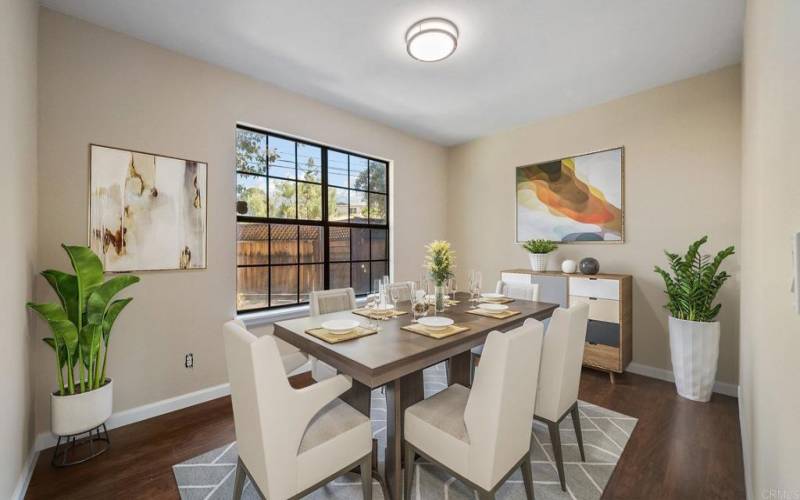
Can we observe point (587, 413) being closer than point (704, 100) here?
Yes

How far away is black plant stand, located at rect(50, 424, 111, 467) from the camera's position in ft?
6.45

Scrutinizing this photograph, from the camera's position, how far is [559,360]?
1734mm

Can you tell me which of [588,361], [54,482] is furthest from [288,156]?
[588,361]

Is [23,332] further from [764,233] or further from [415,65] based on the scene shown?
[764,233]

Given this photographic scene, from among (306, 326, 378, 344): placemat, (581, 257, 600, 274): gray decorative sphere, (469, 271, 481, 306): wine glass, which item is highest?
(581, 257, 600, 274): gray decorative sphere

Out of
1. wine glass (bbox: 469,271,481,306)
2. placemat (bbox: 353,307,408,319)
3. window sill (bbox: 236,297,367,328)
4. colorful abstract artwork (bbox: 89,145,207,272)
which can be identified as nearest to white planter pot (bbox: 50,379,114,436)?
colorful abstract artwork (bbox: 89,145,207,272)

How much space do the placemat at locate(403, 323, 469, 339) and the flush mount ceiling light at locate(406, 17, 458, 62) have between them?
76.3 inches

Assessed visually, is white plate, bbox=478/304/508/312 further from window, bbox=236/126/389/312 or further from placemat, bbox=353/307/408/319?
window, bbox=236/126/389/312

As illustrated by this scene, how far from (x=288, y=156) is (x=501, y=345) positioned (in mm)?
2948

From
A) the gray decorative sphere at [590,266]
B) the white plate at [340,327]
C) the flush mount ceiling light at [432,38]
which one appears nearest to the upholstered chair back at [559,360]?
the white plate at [340,327]

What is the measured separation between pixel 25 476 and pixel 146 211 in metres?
1.68

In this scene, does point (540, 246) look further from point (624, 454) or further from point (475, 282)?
point (624, 454)

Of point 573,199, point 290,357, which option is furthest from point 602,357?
point 290,357

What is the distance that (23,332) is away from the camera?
184 cm
